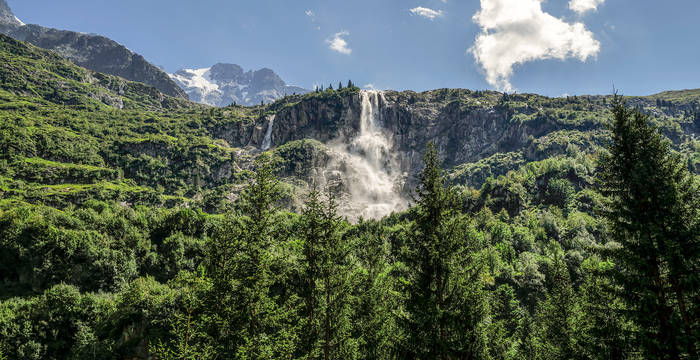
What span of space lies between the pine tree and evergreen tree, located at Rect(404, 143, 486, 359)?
609cm

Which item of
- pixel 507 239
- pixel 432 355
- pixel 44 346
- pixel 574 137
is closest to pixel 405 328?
pixel 432 355

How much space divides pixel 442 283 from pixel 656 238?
29.2ft

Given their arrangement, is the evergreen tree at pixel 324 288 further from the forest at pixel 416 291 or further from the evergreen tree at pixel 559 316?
the evergreen tree at pixel 559 316

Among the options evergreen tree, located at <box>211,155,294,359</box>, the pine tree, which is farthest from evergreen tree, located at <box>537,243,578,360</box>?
evergreen tree, located at <box>211,155,294,359</box>

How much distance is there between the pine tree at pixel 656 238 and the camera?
11344 mm

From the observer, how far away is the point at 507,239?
93.1 meters

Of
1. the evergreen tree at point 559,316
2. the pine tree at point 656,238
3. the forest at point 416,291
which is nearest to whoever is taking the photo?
the pine tree at point 656,238

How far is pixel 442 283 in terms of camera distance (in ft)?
51.5

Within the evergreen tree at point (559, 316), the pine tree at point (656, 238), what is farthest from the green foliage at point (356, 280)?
the evergreen tree at point (559, 316)

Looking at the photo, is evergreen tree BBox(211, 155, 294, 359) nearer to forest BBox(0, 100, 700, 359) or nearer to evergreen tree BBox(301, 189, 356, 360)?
forest BBox(0, 100, 700, 359)

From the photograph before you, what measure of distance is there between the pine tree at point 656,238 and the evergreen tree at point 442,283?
6088 millimetres

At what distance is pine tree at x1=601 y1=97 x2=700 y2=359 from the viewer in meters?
11.3

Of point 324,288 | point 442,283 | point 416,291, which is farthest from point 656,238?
point 324,288

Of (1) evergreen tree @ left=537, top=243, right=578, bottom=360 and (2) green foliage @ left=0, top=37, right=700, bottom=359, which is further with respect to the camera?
(1) evergreen tree @ left=537, top=243, right=578, bottom=360
